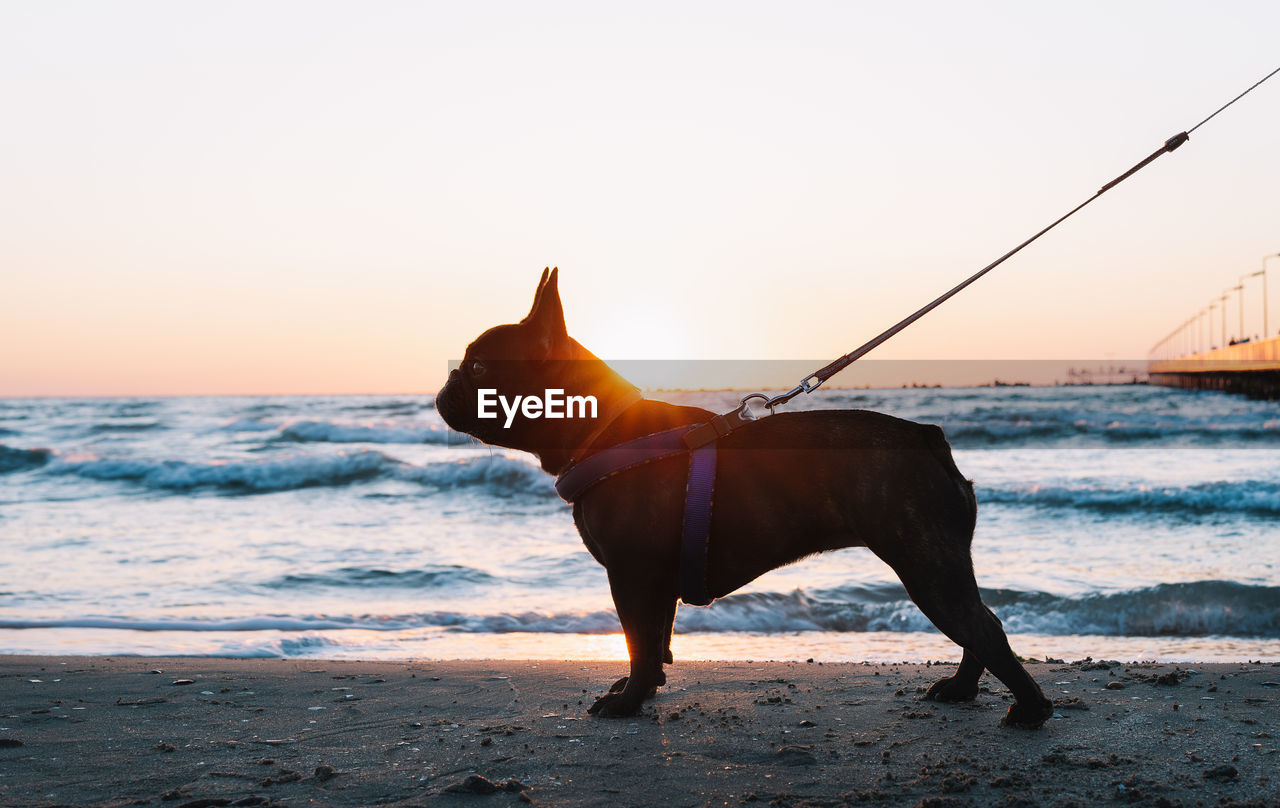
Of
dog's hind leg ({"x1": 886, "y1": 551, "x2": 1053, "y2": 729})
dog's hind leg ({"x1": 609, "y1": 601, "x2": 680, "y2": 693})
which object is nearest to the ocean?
dog's hind leg ({"x1": 609, "y1": 601, "x2": 680, "y2": 693})

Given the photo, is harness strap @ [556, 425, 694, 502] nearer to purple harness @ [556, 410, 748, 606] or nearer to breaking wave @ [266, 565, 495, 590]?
purple harness @ [556, 410, 748, 606]

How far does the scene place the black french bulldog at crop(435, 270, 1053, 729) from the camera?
324 centimetres

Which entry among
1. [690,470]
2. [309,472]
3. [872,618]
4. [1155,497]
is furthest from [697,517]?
[309,472]

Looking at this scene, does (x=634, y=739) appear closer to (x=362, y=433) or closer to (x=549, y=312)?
(x=549, y=312)

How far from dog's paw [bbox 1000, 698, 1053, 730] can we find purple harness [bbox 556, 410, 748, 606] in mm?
1221

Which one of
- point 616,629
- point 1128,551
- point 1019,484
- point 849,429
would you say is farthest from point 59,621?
point 1019,484

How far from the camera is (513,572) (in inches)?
363

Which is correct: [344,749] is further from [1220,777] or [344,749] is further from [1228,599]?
[1228,599]

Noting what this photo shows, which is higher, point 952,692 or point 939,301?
point 939,301

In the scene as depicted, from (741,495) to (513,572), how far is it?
6.20m

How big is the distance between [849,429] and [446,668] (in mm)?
3022

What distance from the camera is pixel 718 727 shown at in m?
3.69

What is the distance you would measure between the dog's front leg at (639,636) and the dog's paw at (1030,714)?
136 centimetres

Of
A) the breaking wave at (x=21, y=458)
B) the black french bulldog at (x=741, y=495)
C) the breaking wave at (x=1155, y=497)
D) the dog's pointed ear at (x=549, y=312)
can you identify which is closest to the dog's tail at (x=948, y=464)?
the black french bulldog at (x=741, y=495)
